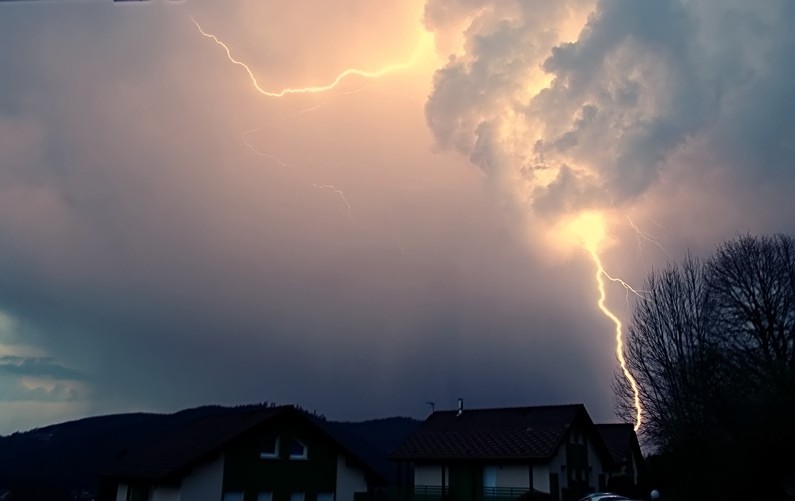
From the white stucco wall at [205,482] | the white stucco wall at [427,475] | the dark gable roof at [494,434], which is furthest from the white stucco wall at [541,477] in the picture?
the white stucco wall at [205,482]

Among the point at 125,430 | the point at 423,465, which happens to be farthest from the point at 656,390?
the point at 125,430

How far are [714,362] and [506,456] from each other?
437 inches

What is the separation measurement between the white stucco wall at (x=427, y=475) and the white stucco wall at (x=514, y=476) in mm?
3832

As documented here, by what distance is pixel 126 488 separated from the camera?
29578 mm

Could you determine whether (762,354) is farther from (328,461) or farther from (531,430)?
(328,461)

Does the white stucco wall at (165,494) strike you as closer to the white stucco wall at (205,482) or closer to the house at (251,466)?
the house at (251,466)

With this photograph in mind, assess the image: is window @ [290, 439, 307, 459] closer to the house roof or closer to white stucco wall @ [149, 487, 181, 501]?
the house roof

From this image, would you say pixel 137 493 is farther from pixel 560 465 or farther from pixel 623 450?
pixel 623 450

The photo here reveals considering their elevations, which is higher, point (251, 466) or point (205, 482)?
→ point (251, 466)

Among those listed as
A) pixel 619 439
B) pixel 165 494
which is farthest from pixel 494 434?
pixel 165 494

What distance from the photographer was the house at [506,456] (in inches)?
1350

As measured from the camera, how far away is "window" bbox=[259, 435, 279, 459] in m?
28.1

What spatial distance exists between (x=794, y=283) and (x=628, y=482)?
1513 cm

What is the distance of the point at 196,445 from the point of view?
2805cm
